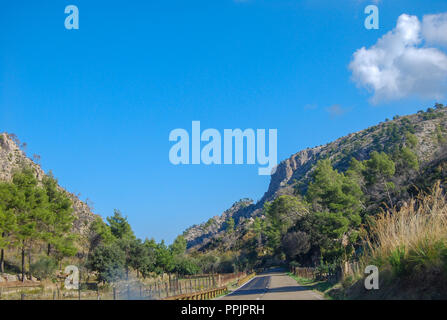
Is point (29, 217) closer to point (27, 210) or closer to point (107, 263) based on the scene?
point (27, 210)

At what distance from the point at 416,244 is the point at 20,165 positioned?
90353 millimetres

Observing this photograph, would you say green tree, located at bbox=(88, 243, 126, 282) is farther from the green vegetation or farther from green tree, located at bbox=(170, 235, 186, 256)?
green tree, located at bbox=(170, 235, 186, 256)

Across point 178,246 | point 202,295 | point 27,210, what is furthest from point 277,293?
point 178,246

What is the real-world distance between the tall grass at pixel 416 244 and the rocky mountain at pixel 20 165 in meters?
78.7

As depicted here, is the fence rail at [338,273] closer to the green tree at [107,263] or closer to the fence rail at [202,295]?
the fence rail at [202,295]

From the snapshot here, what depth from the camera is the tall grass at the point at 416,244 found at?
28.6 ft

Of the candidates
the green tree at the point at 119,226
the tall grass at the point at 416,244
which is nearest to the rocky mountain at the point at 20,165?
the green tree at the point at 119,226

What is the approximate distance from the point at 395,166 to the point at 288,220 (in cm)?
2474

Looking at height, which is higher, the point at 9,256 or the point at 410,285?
the point at 410,285

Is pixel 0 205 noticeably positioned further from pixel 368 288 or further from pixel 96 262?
pixel 368 288
